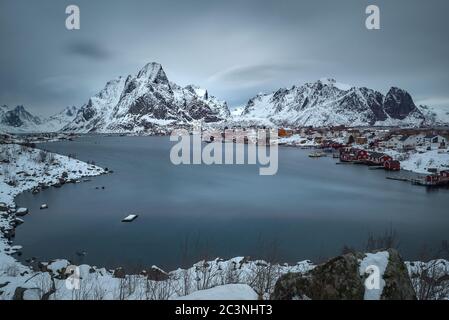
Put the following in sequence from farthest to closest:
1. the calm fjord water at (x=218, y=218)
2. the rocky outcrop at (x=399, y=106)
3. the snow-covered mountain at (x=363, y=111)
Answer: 1. the rocky outcrop at (x=399, y=106)
2. the snow-covered mountain at (x=363, y=111)
3. the calm fjord water at (x=218, y=218)

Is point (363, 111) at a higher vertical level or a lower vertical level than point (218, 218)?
higher

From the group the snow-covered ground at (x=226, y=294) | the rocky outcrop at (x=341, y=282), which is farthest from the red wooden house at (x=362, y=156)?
the snow-covered ground at (x=226, y=294)

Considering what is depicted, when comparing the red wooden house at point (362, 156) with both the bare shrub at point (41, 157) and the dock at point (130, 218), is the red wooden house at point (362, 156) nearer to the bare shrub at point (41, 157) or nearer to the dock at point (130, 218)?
the dock at point (130, 218)

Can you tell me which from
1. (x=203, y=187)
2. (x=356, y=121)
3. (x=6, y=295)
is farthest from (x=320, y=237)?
(x=356, y=121)

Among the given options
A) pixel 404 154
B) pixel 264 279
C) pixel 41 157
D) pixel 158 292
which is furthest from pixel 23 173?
pixel 404 154

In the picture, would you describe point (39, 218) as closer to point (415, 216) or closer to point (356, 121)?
point (415, 216)

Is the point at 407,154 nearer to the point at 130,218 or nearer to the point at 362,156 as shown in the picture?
the point at 362,156

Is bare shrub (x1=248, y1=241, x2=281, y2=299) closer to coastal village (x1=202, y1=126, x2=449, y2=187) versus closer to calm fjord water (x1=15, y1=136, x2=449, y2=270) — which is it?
calm fjord water (x1=15, y1=136, x2=449, y2=270)
